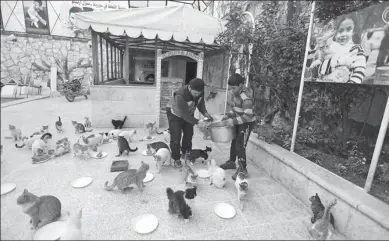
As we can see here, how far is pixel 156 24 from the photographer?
5605 millimetres

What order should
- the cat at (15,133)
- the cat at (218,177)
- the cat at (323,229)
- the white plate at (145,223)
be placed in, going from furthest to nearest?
the cat at (218,177)
the white plate at (145,223)
the cat at (323,229)
the cat at (15,133)

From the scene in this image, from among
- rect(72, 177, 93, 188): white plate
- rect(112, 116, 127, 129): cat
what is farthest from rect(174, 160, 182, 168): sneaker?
rect(112, 116, 127, 129): cat

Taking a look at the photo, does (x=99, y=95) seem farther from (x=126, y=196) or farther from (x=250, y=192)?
(x=250, y=192)

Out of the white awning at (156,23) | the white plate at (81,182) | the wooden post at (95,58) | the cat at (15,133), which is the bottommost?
the white plate at (81,182)

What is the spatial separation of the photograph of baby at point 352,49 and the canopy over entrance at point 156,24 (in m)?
3.03

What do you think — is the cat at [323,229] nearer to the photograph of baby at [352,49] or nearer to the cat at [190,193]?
the cat at [190,193]

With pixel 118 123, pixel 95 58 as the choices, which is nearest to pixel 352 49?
pixel 118 123

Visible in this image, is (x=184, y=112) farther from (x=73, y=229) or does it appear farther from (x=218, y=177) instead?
(x=73, y=229)

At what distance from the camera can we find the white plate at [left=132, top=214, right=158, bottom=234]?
246 cm

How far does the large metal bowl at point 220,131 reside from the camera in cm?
369

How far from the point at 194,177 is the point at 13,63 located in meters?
2.60

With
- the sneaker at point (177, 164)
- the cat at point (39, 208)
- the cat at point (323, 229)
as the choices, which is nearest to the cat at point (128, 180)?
the cat at point (39, 208)

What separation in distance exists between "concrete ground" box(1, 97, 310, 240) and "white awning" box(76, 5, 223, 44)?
10.3 ft

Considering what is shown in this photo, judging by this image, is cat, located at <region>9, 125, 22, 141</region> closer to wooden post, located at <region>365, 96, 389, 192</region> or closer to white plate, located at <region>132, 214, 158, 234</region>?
white plate, located at <region>132, 214, 158, 234</region>
